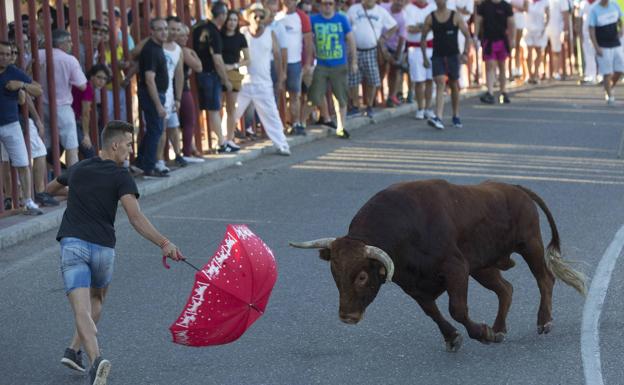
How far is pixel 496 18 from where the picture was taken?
84.8 feet

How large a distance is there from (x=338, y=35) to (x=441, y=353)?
1251cm

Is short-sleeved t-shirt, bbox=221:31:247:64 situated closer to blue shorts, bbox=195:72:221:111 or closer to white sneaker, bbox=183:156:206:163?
blue shorts, bbox=195:72:221:111

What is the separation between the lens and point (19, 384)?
7852mm

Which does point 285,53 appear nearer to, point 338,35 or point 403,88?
point 338,35

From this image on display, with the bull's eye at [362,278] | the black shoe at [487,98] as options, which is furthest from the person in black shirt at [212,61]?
the bull's eye at [362,278]

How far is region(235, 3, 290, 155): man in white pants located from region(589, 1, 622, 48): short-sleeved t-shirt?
29.0ft

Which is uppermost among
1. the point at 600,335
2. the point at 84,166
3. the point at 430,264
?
the point at 84,166

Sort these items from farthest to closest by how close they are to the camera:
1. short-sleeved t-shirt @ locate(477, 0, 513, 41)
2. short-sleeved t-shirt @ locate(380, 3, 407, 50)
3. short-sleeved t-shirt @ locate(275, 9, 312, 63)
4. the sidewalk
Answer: short-sleeved t-shirt @ locate(477, 0, 513, 41), short-sleeved t-shirt @ locate(380, 3, 407, 50), short-sleeved t-shirt @ locate(275, 9, 312, 63), the sidewalk

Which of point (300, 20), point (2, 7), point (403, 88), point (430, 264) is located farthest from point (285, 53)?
point (430, 264)

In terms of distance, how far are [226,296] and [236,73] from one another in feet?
36.8

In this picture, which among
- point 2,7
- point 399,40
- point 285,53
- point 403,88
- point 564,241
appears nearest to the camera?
point 564,241

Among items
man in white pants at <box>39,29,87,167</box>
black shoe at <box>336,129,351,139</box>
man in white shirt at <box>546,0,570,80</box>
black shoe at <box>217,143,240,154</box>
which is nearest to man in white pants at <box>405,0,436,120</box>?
black shoe at <box>336,129,351,139</box>

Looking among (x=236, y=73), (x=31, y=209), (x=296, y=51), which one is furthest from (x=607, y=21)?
(x=31, y=209)

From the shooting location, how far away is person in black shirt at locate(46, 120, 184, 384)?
24.7ft
